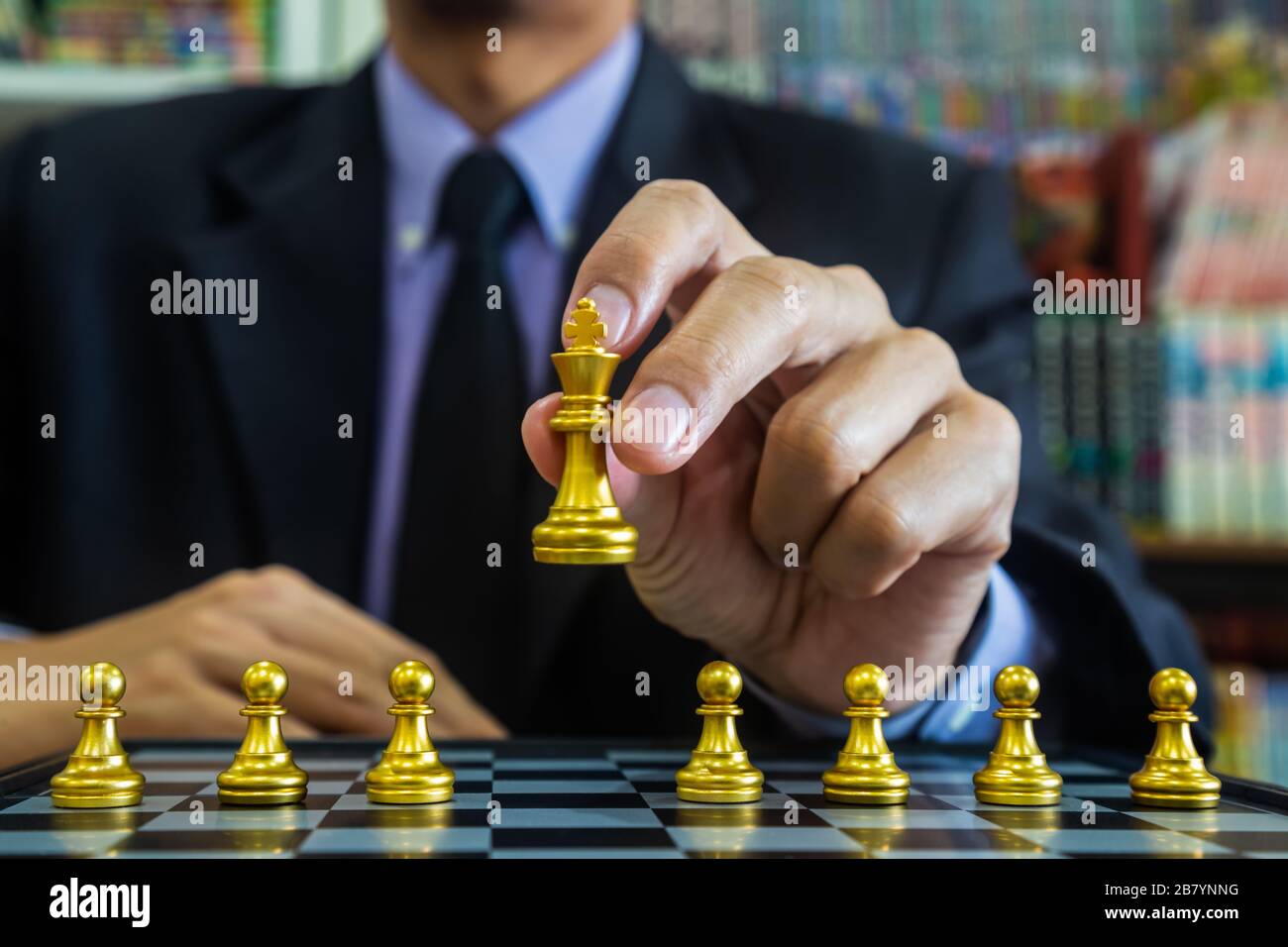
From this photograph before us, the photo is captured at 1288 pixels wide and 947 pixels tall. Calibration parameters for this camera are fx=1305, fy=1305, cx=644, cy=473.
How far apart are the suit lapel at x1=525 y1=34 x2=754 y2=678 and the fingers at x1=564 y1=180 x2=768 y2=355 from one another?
0.31 metres

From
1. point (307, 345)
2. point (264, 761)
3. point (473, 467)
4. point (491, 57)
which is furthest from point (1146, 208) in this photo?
point (264, 761)

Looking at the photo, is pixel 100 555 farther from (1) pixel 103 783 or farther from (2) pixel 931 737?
(2) pixel 931 737

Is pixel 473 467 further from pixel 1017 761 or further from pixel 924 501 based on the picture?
pixel 1017 761

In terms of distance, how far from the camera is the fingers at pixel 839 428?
3.10 feet

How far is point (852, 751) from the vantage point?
883 millimetres

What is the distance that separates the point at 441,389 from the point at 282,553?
30 cm

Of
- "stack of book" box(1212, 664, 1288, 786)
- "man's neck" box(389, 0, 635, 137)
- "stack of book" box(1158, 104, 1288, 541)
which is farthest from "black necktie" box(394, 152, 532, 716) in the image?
"stack of book" box(1212, 664, 1288, 786)

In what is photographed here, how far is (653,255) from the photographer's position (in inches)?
36.3

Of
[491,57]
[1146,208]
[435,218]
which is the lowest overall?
[435,218]

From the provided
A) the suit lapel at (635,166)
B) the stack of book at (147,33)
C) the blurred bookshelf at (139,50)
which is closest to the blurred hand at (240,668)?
the suit lapel at (635,166)

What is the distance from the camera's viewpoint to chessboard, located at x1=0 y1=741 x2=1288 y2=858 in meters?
0.66

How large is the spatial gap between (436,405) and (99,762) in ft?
2.98

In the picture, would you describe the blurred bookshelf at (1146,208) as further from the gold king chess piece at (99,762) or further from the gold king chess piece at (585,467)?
the gold king chess piece at (99,762)
